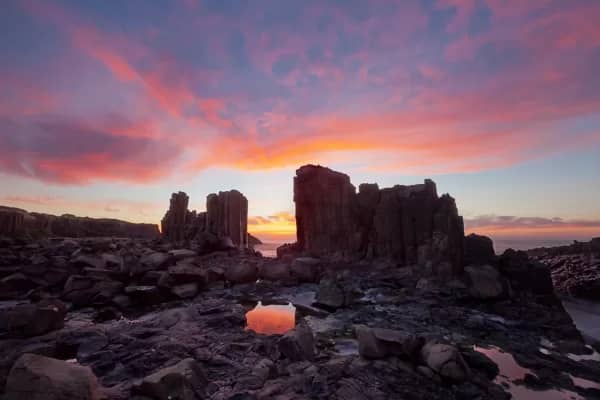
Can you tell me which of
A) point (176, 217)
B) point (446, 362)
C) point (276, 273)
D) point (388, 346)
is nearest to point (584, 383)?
point (446, 362)

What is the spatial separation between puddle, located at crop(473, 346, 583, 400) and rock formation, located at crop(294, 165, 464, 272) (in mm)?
14095

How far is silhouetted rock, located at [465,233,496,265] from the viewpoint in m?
24.5

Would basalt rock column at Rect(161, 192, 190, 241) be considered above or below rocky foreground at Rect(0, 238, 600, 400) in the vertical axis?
above

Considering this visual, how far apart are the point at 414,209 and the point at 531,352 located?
17692 mm

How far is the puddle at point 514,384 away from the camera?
8766mm

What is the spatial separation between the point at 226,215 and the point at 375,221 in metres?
33.9

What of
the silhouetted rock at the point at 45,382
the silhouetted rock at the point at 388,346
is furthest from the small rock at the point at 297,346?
the silhouetted rock at the point at 45,382

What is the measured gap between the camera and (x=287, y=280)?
87.1ft

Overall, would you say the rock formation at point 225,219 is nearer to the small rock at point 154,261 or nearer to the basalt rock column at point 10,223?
the small rock at point 154,261

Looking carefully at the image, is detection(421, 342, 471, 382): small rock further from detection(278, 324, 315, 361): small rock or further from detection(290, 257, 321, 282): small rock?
detection(290, 257, 321, 282): small rock

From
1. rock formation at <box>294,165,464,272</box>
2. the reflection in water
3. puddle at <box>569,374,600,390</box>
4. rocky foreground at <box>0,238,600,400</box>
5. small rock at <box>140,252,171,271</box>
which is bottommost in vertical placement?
puddle at <box>569,374,600,390</box>

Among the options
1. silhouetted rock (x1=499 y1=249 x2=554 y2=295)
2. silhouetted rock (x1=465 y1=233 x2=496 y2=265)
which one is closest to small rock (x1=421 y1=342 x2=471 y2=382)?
silhouetted rock (x1=499 y1=249 x2=554 y2=295)

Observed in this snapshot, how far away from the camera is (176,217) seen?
233 feet

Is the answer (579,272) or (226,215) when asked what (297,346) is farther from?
(226,215)
